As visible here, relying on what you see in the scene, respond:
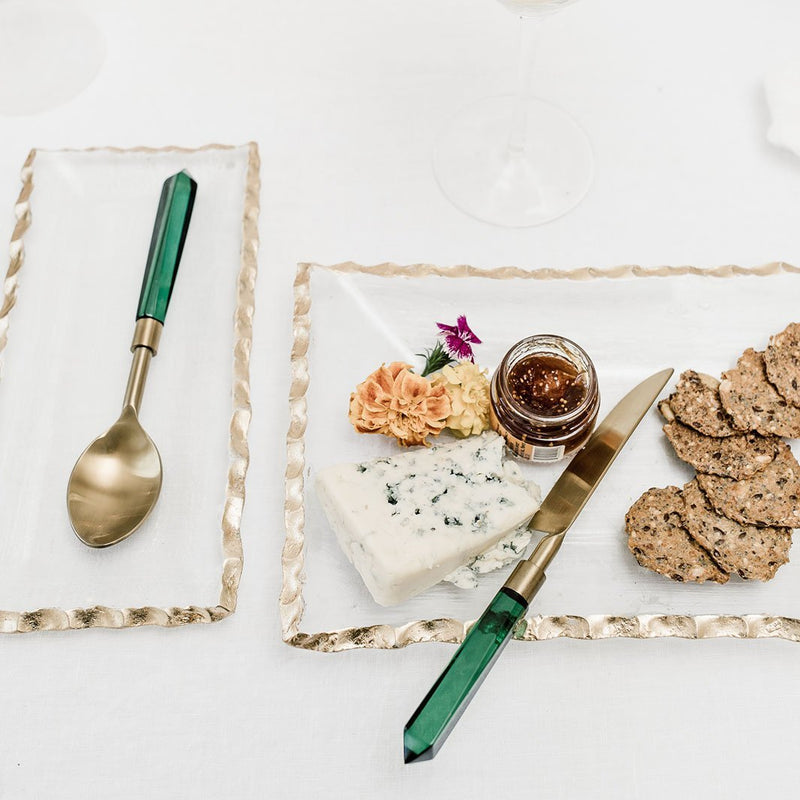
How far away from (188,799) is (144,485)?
0.31m

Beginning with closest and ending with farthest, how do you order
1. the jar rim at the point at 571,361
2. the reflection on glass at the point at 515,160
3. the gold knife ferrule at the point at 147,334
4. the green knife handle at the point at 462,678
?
1. the green knife handle at the point at 462,678
2. the jar rim at the point at 571,361
3. the gold knife ferrule at the point at 147,334
4. the reflection on glass at the point at 515,160

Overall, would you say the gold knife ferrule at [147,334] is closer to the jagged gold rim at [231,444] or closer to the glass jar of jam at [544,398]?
the jagged gold rim at [231,444]

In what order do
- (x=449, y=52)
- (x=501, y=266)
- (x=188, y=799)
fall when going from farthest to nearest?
(x=449, y=52), (x=501, y=266), (x=188, y=799)

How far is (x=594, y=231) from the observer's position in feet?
3.54

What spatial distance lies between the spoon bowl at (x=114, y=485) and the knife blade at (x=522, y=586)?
14.0 inches

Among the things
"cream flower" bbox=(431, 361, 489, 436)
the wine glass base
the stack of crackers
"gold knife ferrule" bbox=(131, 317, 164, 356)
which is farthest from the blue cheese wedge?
the wine glass base

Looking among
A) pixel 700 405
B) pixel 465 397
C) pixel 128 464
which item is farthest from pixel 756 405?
pixel 128 464

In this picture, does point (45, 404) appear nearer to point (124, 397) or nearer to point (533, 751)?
point (124, 397)

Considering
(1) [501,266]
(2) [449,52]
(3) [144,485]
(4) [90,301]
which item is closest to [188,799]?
(3) [144,485]

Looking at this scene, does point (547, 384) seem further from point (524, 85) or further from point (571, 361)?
point (524, 85)

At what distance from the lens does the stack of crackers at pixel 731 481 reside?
82 cm

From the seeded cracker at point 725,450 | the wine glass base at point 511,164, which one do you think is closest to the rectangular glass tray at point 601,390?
the seeded cracker at point 725,450

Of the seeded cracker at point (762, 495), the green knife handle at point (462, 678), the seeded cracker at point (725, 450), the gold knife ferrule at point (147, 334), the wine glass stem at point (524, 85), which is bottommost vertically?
the green knife handle at point (462, 678)

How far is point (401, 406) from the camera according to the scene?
0.87 m
